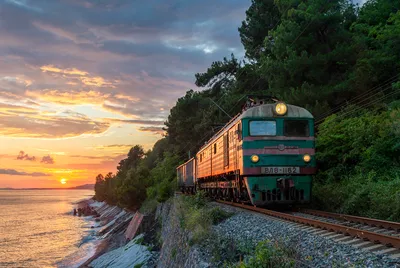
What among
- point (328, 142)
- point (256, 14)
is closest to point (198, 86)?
point (256, 14)

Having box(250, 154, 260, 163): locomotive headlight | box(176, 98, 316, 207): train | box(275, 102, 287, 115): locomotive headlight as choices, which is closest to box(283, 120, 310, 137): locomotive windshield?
box(176, 98, 316, 207): train

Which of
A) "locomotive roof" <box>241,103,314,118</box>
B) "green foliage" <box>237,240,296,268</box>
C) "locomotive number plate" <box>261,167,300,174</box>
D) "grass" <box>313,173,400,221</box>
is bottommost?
"green foliage" <box>237,240,296,268</box>

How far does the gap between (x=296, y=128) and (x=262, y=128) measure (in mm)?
1293

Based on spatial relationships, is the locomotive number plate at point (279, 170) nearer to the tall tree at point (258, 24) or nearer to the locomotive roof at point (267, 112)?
the locomotive roof at point (267, 112)

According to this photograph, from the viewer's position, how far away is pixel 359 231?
7.54m

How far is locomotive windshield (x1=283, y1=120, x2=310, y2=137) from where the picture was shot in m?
13.8

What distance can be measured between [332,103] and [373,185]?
1350 centimetres

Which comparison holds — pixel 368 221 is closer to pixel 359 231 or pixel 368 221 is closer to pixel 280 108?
pixel 359 231

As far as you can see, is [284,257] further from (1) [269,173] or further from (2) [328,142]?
(2) [328,142]

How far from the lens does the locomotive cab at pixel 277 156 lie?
13.2 m

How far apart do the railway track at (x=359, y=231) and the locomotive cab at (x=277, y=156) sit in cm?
123

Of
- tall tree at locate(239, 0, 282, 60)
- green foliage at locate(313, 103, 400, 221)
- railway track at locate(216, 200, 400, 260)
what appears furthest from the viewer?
tall tree at locate(239, 0, 282, 60)

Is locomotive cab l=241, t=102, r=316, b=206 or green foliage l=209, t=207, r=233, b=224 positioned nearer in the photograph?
green foliage l=209, t=207, r=233, b=224

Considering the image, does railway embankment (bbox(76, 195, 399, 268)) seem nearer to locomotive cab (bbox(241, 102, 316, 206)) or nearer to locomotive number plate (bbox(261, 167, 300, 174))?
locomotive cab (bbox(241, 102, 316, 206))
